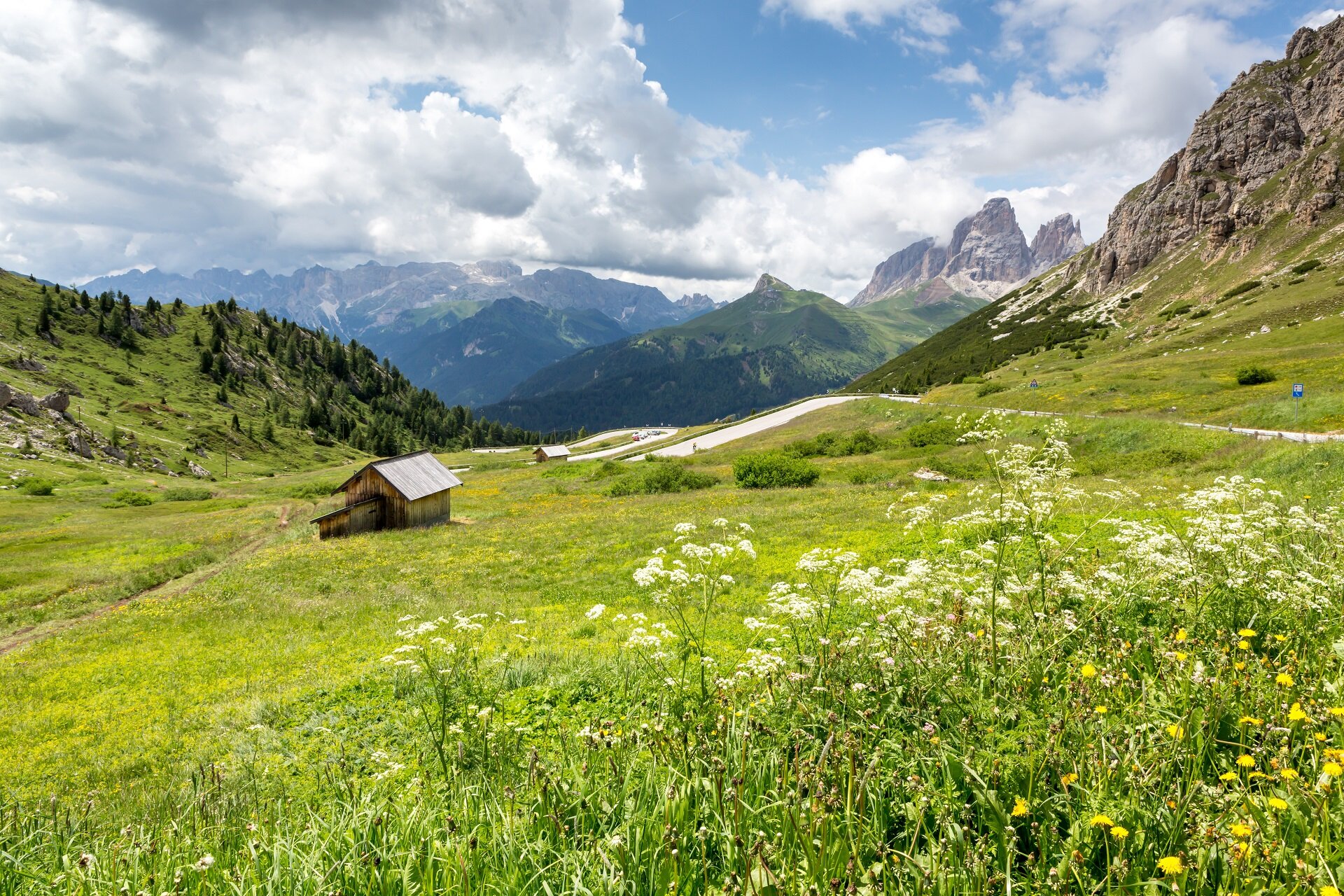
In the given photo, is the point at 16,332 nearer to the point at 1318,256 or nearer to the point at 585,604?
the point at 585,604

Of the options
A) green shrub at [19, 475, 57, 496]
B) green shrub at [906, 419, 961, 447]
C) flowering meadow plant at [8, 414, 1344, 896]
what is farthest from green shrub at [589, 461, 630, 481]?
green shrub at [19, 475, 57, 496]

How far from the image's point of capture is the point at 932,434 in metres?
53.1

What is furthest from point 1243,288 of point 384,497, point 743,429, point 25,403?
point 25,403

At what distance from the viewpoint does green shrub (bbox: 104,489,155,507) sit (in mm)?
60812

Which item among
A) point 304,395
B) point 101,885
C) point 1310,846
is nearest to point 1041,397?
point 1310,846

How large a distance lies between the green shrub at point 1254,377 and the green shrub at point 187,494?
104 m

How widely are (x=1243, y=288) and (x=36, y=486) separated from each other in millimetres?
171458

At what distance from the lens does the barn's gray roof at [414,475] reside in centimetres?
4309

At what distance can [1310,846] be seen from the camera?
3.18m

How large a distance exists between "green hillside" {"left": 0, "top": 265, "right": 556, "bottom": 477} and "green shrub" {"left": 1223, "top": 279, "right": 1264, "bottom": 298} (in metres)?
183

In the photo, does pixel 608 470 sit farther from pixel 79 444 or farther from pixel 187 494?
pixel 79 444

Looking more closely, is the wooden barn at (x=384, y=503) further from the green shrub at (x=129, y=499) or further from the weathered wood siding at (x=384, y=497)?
the green shrub at (x=129, y=499)

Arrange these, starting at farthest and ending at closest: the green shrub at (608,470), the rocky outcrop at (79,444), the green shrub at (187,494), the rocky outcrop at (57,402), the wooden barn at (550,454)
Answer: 1. the wooden barn at (550,454)
2. the rocky outcrop at (57,402)
3. the rocky outcrop at (79,444)
4. the green shrub at (187,494)
5. the green shrub at (608,470)

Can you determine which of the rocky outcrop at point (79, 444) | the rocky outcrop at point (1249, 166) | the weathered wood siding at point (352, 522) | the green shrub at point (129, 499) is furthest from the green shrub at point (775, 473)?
the rocky outcrop at point (1249, 166)
